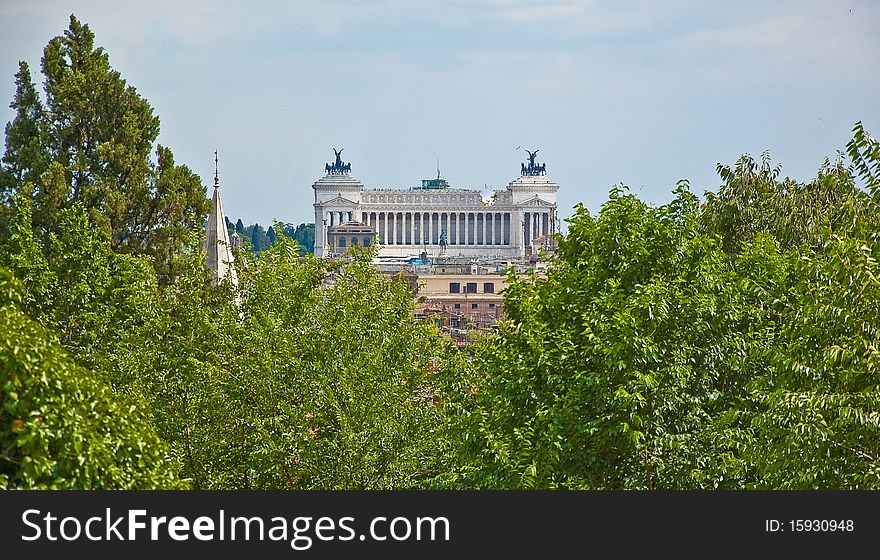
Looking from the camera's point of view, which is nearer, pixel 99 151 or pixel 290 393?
pixel 290 393

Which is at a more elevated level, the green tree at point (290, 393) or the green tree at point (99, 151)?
the green tree at point (99, 151)

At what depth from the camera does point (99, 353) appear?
1073 inches

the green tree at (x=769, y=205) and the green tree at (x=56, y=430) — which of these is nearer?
the green tree at (x=56, y=430)

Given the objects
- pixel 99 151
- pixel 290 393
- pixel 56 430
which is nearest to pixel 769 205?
pixel 290 393

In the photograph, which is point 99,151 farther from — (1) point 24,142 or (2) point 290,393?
(2) point 290,393

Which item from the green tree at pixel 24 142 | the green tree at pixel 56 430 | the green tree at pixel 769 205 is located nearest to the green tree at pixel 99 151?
the green tree at pixel 24 142

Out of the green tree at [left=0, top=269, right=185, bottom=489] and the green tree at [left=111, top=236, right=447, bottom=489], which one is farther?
the green tree at [left=111, top=236, right=447, bottom=489]

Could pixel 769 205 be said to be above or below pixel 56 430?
above

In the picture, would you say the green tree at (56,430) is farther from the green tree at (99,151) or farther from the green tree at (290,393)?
the green tree at (99,151)

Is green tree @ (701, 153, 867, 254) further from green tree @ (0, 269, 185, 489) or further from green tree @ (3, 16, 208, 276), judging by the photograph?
green tree @ (0, 269, 185, 489)

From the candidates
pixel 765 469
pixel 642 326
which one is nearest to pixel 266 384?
pixel 642 326

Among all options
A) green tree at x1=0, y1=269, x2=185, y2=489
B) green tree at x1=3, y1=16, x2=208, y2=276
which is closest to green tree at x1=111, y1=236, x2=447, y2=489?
green tree at x1=3, y1=16, x2=208, y2=276

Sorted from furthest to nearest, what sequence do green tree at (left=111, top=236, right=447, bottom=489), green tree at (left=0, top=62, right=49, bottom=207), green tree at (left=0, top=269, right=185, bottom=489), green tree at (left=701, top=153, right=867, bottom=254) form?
green tree at (left=0, top=62, right=49, bottom=207) < green tree at (left=701, top=153, right=867, bottom=254) < green tree at (left=111, top=236, right=447, bottom=489) < green tree at (left=0, top=269, right=185, bottom=489)

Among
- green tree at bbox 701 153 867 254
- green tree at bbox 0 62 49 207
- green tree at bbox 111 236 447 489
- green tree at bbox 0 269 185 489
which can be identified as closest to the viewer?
green tree at bbox 0 269 185 489
